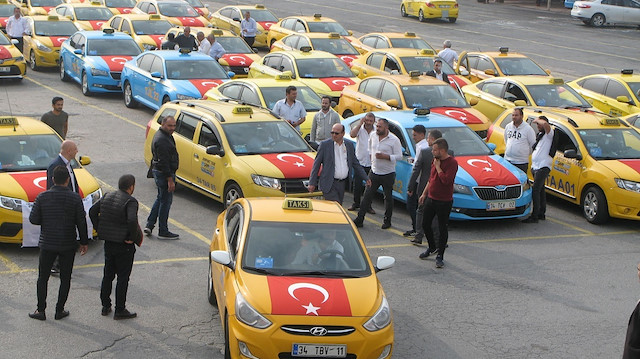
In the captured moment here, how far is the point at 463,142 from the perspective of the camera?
52.2 feet

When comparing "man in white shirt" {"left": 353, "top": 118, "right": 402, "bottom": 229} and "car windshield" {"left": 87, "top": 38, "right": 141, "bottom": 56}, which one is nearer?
"man in white shirt" {"left": 353, "top": 118, "right": 402, "bottom": 229}

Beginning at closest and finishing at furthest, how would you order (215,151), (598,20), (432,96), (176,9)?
(215,151), (432,96), (176,9), (598,20)

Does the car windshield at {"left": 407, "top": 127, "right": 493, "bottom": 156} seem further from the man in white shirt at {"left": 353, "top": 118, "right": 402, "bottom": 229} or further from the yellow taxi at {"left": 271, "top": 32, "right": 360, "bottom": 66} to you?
the yellow taxi at {"left": 271, "top": 32, "right": 360, "bottom": 66}

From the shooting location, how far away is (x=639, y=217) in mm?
15023

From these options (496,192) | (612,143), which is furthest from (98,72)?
(612,143)

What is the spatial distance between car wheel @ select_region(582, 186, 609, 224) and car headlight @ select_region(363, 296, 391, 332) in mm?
7620

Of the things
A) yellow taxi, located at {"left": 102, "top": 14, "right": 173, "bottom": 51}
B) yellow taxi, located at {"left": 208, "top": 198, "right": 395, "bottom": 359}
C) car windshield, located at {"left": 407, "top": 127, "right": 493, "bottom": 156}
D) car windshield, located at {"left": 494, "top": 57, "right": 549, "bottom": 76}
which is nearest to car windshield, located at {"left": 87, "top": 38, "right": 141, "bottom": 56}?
yellow taxi, located at {"left": 102, "top": 14, "right": 173, "bottom": 51}

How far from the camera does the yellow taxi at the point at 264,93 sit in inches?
754

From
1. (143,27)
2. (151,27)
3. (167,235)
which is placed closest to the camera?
(167,235)

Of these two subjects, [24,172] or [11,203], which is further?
[24,172]

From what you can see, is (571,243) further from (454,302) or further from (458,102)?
(458,102)

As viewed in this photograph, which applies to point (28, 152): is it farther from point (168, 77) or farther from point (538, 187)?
point (168, 77)

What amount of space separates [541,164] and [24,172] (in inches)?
311

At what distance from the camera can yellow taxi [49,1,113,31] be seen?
3083 centimetres
